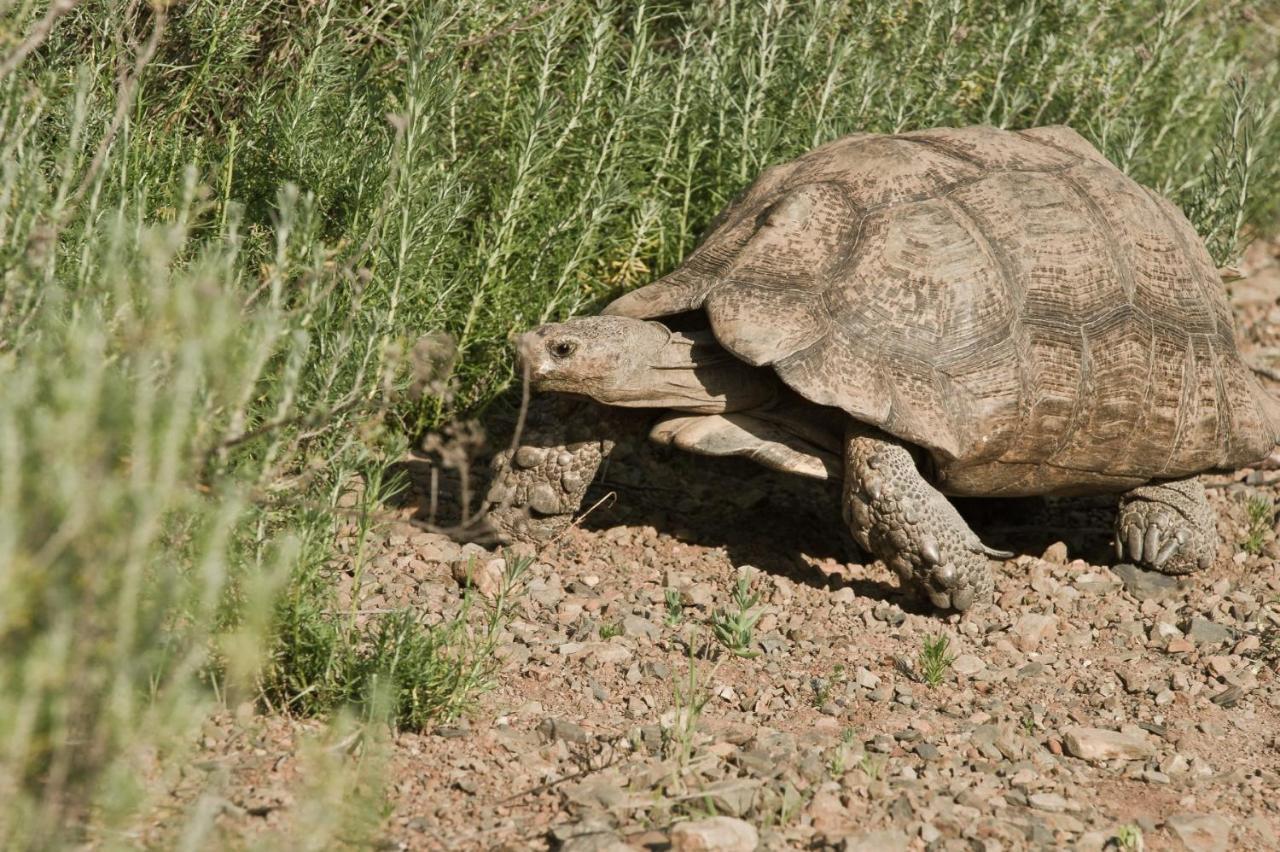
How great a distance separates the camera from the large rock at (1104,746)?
14.3ft

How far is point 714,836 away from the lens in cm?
349

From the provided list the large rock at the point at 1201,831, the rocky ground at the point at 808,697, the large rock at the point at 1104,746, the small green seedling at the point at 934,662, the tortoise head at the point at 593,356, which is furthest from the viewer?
the tortoise head at the point at 593,356

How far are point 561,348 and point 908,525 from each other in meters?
1.52

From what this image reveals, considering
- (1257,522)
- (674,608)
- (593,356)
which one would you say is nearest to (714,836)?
(674,608)

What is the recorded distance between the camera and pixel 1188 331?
232 inches

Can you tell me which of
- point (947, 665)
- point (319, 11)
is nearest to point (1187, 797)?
point (947, 665)

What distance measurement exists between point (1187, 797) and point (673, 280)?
113 inches

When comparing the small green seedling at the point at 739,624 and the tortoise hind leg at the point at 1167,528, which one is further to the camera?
the tortoise hind leg at the point at 1167,528

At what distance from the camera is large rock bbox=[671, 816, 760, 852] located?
3.47 metres

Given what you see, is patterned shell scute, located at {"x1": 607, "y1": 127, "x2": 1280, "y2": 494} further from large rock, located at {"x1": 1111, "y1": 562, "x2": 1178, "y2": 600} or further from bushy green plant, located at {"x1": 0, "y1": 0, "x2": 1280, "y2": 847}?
bushy green plant, located at {"x1": 0, "y1": 0, "x2": 1280, "y2": 847}

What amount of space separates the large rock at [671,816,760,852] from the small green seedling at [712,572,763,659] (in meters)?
1.30

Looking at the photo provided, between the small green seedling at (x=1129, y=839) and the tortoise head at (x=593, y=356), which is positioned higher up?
the tortoise head at (x=593, y=356)

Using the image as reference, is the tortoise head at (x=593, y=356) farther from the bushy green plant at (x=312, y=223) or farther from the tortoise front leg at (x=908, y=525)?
the tortoise front leg at (x=908, y=525)

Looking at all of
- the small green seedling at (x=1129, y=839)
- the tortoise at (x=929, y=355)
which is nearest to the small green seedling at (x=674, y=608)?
the tortoise at (x=929, y=355)
